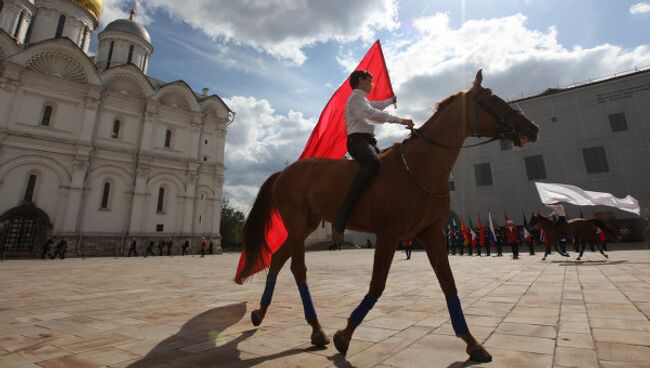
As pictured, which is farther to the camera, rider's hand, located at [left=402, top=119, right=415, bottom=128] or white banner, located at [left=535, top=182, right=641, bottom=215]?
white banner, located at [left=535, top=182, right=641, bottom=215]

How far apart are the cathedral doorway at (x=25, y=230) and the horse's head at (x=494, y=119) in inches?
1216

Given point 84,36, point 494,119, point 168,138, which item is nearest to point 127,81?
point 168,138

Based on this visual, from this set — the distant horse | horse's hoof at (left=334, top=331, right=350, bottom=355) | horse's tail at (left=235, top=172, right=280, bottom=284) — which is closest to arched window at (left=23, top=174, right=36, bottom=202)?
horse's tail at (left=235, top=172, right=280, bottom=284)

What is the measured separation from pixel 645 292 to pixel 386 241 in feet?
17.3

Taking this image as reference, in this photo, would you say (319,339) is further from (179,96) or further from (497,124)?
(179,96)

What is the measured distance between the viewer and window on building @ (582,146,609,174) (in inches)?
1180

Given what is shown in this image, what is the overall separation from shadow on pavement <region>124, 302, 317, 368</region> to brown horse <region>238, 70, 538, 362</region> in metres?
0.47

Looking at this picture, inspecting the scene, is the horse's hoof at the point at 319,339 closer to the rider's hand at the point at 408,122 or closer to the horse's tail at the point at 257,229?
the horse's tail at the point at 257,229

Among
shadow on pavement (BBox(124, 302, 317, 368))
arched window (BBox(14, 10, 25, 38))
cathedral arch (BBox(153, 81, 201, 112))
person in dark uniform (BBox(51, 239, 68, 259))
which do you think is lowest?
shadow on pavement (BBox(124, 302, 317, 368))

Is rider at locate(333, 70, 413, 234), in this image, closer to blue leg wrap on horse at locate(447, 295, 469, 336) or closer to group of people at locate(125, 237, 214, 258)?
blue leg wrap on horse at locate(447, 295, 469, 336)

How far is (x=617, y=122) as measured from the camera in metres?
30.2

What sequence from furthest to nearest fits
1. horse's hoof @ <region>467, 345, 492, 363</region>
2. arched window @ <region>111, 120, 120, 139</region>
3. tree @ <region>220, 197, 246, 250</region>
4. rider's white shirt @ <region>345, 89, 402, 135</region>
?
tree @ <region>220, 197, 246, 250</region>
arched window @ <region>111, 120, 120, 139</region>
rider's white shirt @ <region>345, 89, 402, 135</region>
horse's hoof @ <region>467, 345, 492, 363</region>

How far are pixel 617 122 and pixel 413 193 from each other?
39.0 m

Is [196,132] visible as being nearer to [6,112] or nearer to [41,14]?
[6,112]
